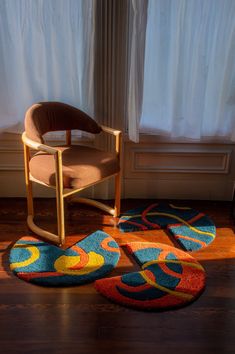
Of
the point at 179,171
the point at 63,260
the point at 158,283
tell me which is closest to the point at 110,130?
the point at 179,171

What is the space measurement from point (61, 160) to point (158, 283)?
810mm

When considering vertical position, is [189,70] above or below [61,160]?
above

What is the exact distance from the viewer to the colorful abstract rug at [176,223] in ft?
6.66

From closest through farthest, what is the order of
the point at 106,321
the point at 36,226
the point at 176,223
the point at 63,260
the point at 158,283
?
the point at 106,321 < the point at 158,283 < the point at 63,260 < the point at 36,226 < the point at 176,223

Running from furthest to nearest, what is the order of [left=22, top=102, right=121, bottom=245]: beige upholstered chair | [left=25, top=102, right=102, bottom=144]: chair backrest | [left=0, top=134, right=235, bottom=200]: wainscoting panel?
[left=0, top=134, right=235, bottom=200]: wainscoting panel < [left=25, top=102, right=102, bottom=144]: chair backrest < [left=22, top=102, right=121, bottom=245]: beige upholstered chair

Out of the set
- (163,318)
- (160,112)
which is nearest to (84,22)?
(160,112)

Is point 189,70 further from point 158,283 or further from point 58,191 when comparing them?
point 158,283

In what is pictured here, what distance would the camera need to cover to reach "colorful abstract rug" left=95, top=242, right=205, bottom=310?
1.52 meters

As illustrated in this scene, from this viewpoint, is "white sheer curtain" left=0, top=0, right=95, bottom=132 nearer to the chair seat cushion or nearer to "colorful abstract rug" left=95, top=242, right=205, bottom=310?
the chair seat cushion

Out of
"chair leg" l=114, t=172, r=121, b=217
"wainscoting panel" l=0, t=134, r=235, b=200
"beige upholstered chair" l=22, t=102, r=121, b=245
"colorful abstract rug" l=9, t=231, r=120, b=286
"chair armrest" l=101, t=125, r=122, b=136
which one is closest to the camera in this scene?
Answer: "colorful abstract rug" l=9, t=231, r=120, b=286

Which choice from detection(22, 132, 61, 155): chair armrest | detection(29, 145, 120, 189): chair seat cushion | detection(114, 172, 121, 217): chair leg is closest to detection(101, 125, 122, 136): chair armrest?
detection(29, 145, 120, 189): chair seat cushion

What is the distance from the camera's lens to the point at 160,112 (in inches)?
93.0

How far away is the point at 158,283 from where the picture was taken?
5.31 feet

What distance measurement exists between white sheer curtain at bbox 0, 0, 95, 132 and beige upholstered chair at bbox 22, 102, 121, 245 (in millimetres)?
194
